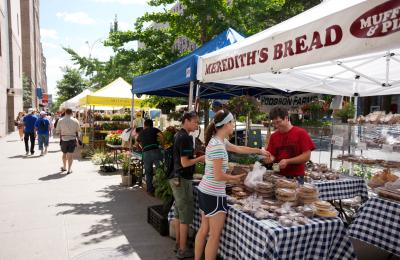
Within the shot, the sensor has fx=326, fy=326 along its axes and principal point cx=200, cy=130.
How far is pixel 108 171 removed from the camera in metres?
11.1

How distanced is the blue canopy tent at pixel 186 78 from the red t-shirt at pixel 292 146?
1.80 meters

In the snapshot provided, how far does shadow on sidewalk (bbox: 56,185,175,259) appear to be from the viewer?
15.9 ft

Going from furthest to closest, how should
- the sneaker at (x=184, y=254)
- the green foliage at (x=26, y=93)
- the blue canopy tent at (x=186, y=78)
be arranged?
the green foliage at (x=26, y=93) < the blue canopy tent at (x=186, y=78) < the sneaker at (x=184, y=254)

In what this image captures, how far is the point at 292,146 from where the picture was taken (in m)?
4.45

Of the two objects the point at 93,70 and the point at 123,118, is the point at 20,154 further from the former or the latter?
the point at 93,70

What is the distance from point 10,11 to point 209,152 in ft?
112

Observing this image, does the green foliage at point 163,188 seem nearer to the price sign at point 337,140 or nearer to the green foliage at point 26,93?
the price sign at point 337,140

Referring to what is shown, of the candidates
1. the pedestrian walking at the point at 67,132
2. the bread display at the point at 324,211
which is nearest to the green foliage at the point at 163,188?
the bread display at the point at 324,211

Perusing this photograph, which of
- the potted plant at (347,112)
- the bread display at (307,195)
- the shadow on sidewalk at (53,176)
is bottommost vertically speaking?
the shadow on sidewalk at (53,176)

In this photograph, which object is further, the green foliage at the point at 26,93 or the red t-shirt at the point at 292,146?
the green foliage at the point at 26,93

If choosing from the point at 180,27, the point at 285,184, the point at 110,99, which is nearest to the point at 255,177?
the point at 285,184

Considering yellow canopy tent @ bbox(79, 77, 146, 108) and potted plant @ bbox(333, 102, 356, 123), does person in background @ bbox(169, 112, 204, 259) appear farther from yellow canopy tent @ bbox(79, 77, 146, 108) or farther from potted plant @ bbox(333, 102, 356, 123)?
yellow canopy tent @ bbox(79, 77, 146, 108)

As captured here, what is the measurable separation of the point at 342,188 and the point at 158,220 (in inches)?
117

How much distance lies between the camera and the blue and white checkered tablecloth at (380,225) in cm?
350
